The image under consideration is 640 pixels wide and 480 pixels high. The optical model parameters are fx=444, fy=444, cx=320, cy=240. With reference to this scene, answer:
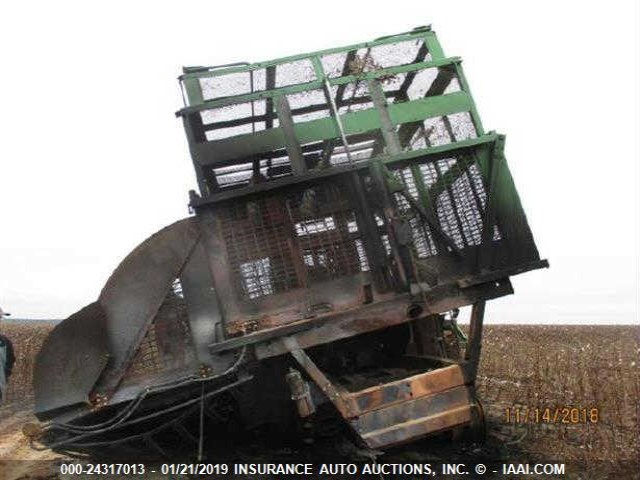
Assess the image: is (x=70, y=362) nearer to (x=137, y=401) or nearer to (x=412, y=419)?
(x=137, y=401)

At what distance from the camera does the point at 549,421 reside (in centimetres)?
573

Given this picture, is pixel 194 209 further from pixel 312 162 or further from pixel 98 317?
pixel 312 162

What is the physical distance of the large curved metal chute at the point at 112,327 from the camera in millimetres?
4254

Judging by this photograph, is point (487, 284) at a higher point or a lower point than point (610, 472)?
higher

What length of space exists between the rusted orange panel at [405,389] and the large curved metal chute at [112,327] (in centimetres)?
216

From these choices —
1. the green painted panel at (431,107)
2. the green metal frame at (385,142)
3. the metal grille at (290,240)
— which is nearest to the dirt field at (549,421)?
the green metal frame at (385,142)

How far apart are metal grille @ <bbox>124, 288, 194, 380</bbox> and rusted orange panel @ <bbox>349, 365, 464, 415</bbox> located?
5.74 ft

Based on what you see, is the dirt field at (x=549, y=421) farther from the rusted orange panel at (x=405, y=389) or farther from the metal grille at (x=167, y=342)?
the metal grille at (x=167, y=342)

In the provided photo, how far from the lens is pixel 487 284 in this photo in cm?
432

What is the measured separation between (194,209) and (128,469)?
10.5ft

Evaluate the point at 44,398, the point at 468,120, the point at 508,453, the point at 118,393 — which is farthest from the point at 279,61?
the point at 508,453

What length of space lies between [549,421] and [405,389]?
3.23 meters

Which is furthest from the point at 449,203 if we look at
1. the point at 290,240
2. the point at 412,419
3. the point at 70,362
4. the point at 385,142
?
the point at 70,362

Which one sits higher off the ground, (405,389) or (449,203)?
(449,203)
